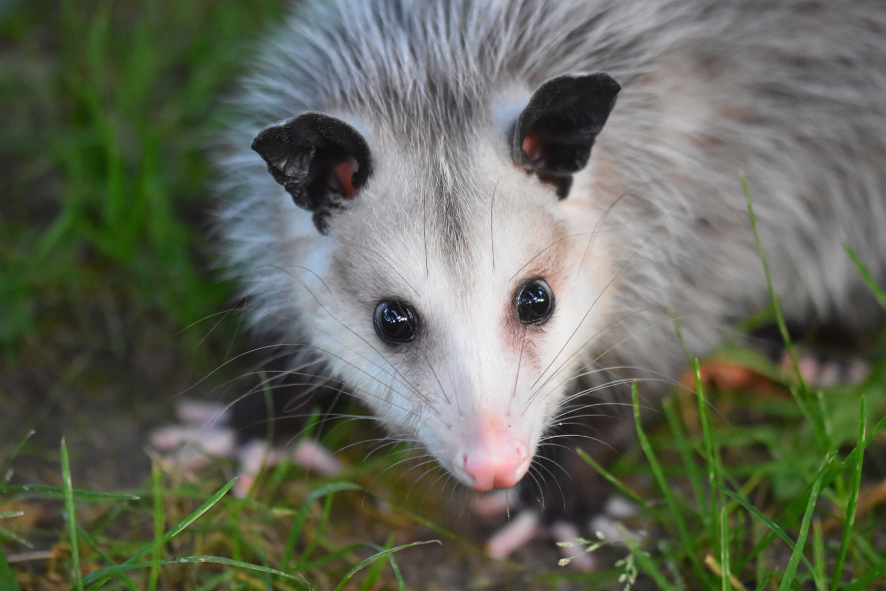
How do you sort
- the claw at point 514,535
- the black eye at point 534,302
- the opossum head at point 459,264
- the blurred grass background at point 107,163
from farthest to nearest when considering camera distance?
the blurred grass background at point 107,163 < the claw at point 514,535 < the black eye at point 534,302 < the opossum head at point 459,264

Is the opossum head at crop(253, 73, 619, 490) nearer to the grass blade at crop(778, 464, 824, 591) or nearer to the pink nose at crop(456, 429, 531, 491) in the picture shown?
the pink nose at crop(456, 429, 531, 491)

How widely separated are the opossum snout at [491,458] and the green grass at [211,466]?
0.97ft

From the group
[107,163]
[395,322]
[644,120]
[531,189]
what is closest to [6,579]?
[395,322]

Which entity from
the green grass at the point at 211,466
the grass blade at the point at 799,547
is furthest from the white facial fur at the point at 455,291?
the grass blade at the point at 799,547

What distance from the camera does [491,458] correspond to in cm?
137

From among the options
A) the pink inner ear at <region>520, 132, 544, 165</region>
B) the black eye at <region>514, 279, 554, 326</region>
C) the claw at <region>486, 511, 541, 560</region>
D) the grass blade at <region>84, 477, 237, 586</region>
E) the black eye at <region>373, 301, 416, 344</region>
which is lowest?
the claw at <region>486, 511, 541, 560</region>

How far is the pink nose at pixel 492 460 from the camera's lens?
137 centimetres

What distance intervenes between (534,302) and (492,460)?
368 mm

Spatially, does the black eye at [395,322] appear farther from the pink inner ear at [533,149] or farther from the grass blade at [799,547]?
the grass blade at [799,547]

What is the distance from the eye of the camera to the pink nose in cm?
137

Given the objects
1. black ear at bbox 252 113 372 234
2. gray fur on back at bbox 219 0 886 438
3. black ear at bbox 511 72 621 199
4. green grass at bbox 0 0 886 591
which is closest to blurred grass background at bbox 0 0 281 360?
green grass at bbox 0 0 886 591

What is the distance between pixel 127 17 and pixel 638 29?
2.13 m

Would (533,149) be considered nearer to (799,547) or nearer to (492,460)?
(492,460)

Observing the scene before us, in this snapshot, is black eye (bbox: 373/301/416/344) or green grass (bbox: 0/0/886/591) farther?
green grass (bbox: 0/0/886/591)
